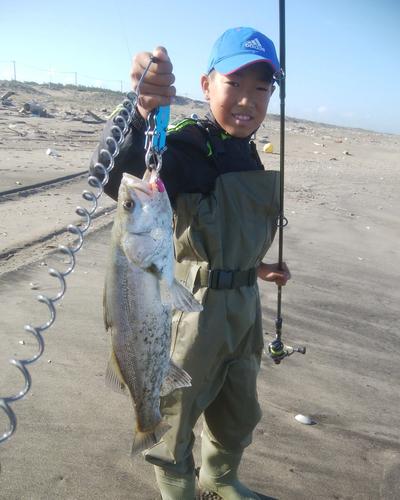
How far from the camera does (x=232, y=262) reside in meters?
2.51

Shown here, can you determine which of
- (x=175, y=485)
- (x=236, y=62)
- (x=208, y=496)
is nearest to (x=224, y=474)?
(x=208, y=496)

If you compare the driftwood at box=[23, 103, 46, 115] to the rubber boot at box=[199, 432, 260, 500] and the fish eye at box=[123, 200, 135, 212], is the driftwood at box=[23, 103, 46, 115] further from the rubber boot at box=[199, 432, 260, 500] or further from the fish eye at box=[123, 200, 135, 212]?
the fish eye at box=[123, 200, 135, 212]

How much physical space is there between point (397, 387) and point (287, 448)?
1424 millimetres

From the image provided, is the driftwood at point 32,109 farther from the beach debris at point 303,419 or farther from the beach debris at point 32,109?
the beach debris at point 303,419

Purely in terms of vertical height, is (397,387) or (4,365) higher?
(4,365)

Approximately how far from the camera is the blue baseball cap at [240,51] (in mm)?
2590

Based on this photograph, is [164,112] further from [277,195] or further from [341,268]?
[341,268]

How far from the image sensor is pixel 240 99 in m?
2.64

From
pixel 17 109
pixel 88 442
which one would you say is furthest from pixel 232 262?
pixel 17 109

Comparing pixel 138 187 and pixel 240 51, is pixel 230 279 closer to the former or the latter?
pixel 138 187

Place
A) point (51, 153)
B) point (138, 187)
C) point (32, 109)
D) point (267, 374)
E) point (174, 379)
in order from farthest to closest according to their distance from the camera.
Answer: point (32, 109) → point (51, 153) → point (267, 374) → point (174, 379) → point (138, 187)

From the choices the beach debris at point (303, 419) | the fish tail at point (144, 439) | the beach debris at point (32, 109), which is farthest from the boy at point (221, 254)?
the beach debris at point (32, 109)

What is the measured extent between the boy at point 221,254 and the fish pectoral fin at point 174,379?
377 mm

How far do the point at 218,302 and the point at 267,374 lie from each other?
5.76 feet
